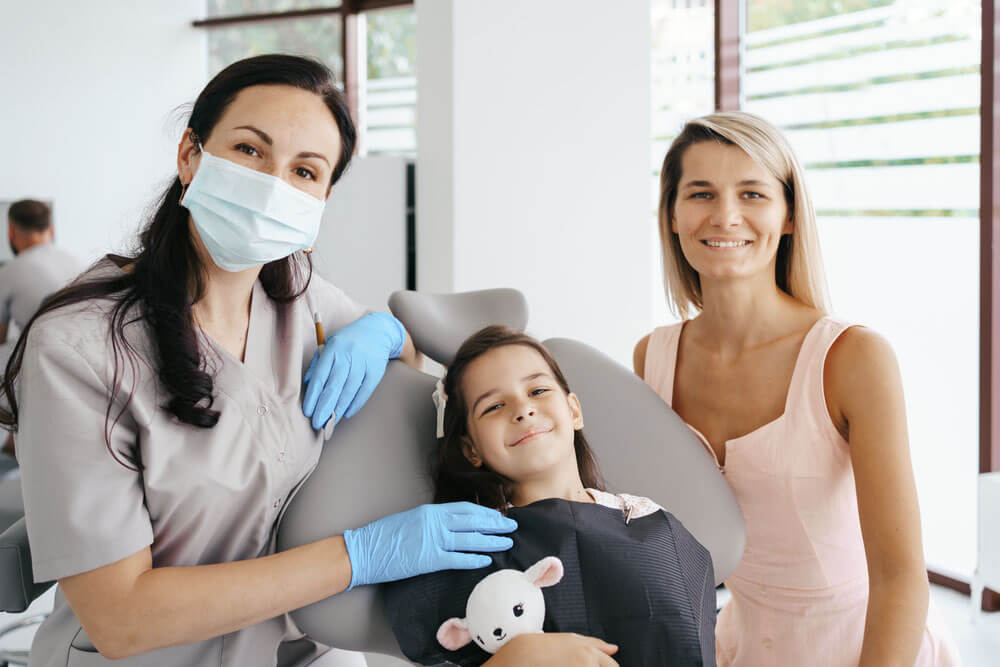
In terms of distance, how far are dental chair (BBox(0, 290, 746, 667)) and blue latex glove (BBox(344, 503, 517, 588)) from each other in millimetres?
39

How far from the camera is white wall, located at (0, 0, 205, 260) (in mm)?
4770

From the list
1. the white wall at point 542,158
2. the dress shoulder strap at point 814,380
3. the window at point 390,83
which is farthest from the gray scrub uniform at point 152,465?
the window at point 390,83

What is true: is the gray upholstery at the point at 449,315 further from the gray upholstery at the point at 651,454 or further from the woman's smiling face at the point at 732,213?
the woman's smiling face at the point at 732,213

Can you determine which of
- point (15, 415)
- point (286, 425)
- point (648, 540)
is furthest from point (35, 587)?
point (648, 540)

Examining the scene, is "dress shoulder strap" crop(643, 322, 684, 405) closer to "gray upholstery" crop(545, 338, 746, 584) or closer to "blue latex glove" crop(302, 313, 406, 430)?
"gray upholstery" crop(545, 338, 746, 584)

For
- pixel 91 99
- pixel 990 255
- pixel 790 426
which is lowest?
pixel 790 426

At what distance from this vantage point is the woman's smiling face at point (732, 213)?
52.1 inches

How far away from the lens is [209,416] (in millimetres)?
1093

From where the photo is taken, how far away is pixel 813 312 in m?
1.40

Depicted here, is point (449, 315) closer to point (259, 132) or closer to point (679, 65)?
point (259, 132)

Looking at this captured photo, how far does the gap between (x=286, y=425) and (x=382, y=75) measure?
4.12 m

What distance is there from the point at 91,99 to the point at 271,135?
4699mm

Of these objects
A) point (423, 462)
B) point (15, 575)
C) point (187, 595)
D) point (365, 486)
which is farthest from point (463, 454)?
point (15, 575)

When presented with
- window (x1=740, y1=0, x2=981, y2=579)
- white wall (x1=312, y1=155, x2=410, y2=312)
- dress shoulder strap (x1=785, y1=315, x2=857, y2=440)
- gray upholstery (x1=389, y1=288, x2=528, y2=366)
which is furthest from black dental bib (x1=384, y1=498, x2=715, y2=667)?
window (x1=740, y1=0, x2=981, y2=579)
